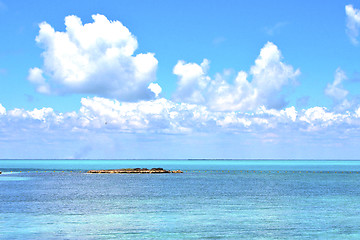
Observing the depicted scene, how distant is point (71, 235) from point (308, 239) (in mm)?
22484

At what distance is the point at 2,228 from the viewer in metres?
50.0

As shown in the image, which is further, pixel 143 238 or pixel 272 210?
pixel 272 210

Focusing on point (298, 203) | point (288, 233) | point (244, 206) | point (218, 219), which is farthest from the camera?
point (298, 203)

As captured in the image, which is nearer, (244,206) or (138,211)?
(138,211)

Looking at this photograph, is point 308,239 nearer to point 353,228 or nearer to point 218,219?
point 353,228

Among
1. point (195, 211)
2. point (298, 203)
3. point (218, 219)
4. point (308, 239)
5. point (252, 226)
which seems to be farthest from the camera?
point (298, 203)

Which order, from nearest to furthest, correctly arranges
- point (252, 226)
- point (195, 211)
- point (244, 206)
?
point (252, 226) < point (195, 211) < point (244, 206)

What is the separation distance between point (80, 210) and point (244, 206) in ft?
79.0

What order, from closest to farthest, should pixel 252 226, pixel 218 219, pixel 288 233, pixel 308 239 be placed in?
1. pixel 308 239
2. pixel 288 233
3. pixel 252 226
4. pixel 218 219

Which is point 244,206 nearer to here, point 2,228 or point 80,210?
point 80,210

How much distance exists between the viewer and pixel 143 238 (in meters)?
45.0

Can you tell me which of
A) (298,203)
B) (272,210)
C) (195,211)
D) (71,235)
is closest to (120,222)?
(71,235)

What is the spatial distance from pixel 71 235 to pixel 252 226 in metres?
19.1

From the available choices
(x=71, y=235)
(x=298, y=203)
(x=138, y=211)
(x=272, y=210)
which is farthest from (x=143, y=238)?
(x=298, y=203)
